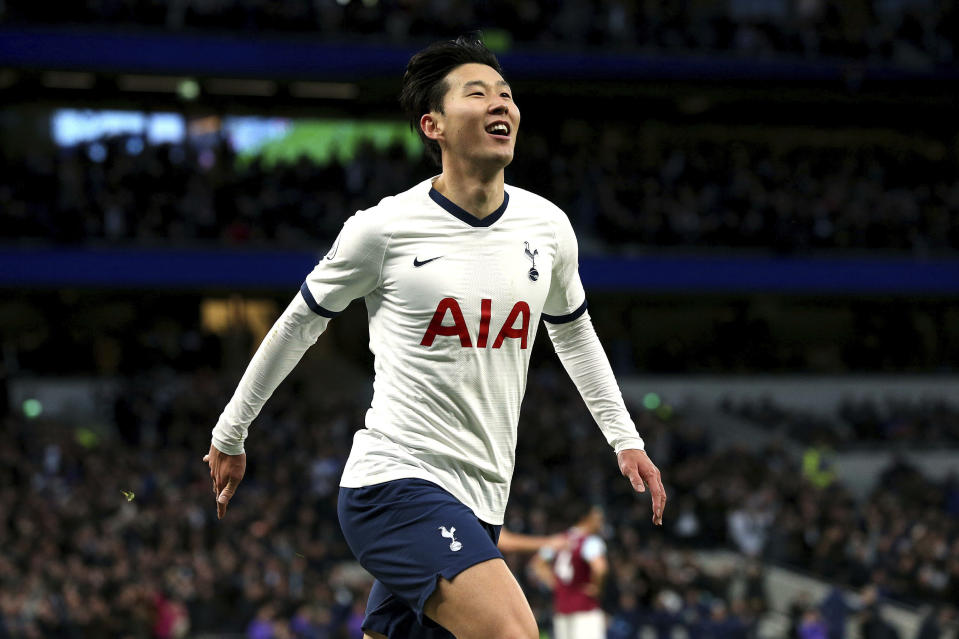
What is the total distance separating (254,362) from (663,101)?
27.7 meters

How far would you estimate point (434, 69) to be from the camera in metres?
4.25

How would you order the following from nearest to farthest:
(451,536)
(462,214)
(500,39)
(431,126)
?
(451,536) → (462,214) → (431,126) → (500,39)

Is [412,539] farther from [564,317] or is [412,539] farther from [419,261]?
[564,317]

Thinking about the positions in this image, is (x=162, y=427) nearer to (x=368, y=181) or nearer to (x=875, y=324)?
(x=368, y=181)

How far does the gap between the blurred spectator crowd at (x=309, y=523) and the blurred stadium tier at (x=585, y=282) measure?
0.20 feet

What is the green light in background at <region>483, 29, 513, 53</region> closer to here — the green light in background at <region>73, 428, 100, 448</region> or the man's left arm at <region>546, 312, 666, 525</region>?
the green light in background at <region>73, 428, 100, 448</region>

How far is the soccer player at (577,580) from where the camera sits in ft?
39.0

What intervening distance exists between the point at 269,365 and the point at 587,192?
75.2 ft

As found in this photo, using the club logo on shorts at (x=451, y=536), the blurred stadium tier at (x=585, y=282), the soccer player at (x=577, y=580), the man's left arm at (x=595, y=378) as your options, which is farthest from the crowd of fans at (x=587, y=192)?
the club logo on shorts at (x=451, y=536)

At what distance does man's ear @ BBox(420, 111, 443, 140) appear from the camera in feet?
13.8

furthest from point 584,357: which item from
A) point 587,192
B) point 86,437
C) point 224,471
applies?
point 587,192

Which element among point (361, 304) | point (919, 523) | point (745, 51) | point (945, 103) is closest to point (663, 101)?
point (745, 51)

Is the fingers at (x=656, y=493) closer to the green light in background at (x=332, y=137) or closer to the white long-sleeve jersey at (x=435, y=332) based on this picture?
the white long-sleeve jersey at (x=435, y=332)

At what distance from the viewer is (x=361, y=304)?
28.5 meters
